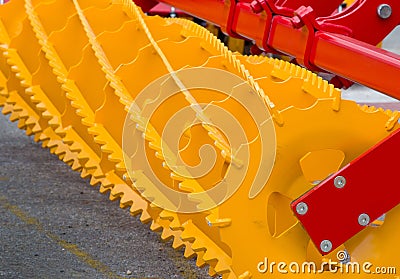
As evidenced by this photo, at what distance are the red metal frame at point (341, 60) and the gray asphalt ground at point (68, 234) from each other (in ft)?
3.39

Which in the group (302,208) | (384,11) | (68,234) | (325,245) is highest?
(384,11)

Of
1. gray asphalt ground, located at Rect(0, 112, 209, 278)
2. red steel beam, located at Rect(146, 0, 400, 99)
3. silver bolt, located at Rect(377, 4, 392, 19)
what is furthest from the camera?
gray asphalt ground, located at Rect(0, 112, 209, 278)

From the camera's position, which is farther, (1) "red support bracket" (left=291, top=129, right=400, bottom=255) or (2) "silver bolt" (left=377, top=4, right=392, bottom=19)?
(2) "silver bolt" (left=377, top=4, right=392, bottom=19)

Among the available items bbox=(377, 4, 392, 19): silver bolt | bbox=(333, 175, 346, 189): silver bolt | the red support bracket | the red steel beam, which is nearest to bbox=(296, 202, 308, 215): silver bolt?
the red support bracket

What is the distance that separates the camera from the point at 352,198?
263 cm

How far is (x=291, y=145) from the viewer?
2590 mm

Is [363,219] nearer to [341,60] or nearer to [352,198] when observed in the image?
[352,198]

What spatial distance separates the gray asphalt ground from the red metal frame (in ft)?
3.39

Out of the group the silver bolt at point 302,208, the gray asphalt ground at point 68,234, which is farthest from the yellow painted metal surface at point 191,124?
the gray asphalt ground at point 68,234

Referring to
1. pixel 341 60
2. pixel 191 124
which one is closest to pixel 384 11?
pixel 341 60

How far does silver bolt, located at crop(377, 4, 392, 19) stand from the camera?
11.5 ft

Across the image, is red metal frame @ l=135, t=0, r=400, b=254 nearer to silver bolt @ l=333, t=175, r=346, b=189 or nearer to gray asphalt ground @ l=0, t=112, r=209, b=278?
silver bolt @ l=333, t=175, r=346, b=189

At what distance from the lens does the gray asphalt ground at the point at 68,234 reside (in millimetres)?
3852

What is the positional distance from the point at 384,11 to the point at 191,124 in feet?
3.28
